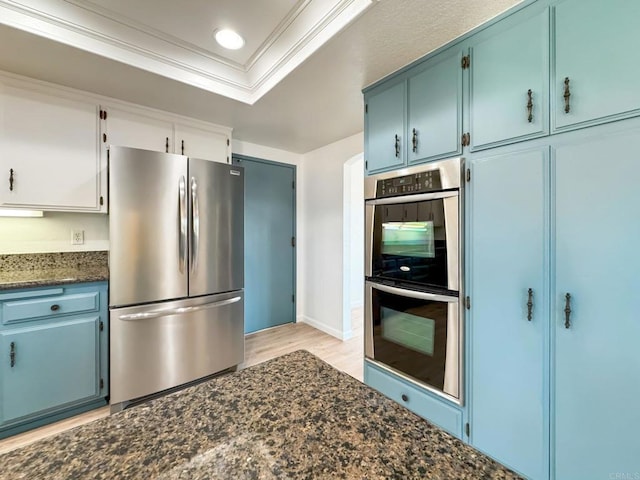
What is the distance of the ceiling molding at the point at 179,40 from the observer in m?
1.48

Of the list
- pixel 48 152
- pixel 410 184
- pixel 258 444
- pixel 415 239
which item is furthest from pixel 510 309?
pixel 48 152

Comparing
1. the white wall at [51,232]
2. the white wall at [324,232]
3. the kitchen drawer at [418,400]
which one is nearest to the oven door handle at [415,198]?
the kitchen drawer at [418,400]

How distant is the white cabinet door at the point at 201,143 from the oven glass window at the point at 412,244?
1.80 meters

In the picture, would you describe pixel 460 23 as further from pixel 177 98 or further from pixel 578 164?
pixel 177 98

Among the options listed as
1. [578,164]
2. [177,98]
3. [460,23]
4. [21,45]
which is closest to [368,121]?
[460,23]

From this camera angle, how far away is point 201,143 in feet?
8.83

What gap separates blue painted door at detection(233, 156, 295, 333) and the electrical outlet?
1.55 meters

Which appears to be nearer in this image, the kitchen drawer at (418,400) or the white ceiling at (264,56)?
the white ceiling at (264,56)

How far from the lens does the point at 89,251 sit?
239 centimetres

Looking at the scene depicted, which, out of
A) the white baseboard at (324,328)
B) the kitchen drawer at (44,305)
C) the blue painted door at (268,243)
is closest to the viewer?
the kitchen drawer at (44,305)

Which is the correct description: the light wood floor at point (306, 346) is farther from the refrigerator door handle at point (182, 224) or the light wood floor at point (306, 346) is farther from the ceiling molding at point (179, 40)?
the ceiling molding at point (179, 40)

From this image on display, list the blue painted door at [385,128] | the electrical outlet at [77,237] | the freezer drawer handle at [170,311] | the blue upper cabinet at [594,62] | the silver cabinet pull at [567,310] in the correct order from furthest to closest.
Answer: the electrical outlet at [77,237] → the freezer drawer handle at [170,311] → the blue painted door at [385,128] → the silver cabinet pull at [567,310] → the blue upper cabinet at [594,62]

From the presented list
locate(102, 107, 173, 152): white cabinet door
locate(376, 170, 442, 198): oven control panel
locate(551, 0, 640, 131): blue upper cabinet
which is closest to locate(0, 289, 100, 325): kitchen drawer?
locate(102, 107, 173, 152): white cabinet door

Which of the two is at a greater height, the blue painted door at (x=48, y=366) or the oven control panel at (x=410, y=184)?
the oven control panel at (x=410, y=184)
